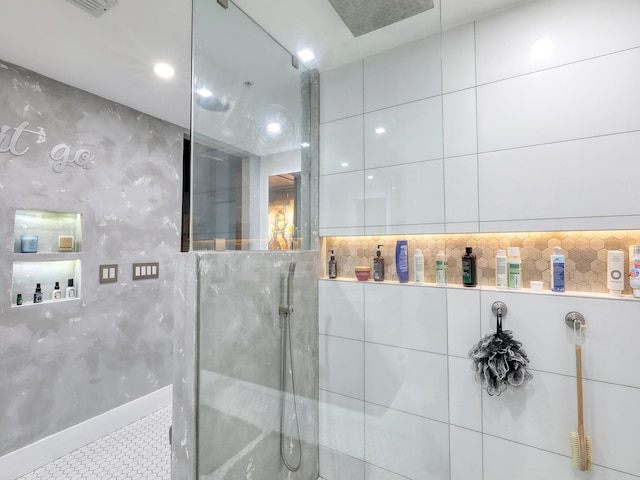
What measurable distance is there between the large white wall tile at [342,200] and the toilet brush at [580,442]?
113cm

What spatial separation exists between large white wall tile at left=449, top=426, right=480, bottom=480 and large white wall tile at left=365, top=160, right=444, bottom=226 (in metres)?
1.09

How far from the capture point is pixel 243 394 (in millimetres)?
1334

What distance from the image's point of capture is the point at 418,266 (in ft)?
5.31

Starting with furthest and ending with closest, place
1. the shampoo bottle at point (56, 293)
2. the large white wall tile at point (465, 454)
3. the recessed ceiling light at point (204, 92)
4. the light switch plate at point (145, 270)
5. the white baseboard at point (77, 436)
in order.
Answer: the light switch plate at point (145, 270) → the shampoo bottle at point (56, 293) → the white baseboard at point (77, 436) → the large white wall tile at point (465, 454) → the recessed ceiling light at point (204, 92)

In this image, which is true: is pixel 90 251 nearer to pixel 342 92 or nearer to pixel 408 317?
pixel 342 92

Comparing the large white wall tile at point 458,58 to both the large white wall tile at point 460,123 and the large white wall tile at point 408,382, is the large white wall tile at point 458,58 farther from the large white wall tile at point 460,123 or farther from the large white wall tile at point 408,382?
the large white wall tile at point 408,382

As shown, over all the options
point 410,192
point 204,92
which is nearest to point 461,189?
point 410,192

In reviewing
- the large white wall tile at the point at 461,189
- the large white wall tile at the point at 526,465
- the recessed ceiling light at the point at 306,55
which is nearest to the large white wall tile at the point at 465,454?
the large white wall tile at the point at 526,465

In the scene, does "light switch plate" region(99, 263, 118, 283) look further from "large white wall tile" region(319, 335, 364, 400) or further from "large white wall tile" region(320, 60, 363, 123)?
"large white wall tile" region(320, 60, 363, 123)

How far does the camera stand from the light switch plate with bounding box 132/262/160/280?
8.78 feet

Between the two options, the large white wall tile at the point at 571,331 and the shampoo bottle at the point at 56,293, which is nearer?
the large white wall tile at the point at 571,331

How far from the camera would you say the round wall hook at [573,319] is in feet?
4.32

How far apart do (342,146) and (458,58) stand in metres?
0.76

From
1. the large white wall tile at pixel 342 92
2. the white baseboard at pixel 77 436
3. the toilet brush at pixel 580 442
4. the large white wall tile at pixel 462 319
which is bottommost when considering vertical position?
the white baseboard at pixel 77 436
